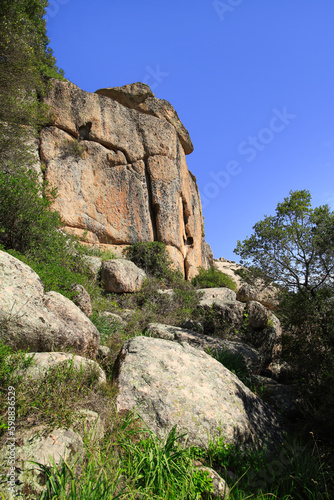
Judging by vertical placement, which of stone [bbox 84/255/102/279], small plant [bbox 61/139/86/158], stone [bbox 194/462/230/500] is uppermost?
small plant [bbox 61/139/86/158]

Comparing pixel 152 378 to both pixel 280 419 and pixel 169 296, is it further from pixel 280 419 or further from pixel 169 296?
pixel 169 296

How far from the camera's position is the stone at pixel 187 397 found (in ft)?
14.1

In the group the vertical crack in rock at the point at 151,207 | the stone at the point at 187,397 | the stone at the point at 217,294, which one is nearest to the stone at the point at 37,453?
the stone at the point at 187,397

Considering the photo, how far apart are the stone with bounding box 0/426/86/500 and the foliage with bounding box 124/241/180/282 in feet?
36.4

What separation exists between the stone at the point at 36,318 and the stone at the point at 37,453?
1393mm

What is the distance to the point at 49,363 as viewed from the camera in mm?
4035

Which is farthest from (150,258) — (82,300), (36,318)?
(36,318)

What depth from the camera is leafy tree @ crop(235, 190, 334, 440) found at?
5.92 metres

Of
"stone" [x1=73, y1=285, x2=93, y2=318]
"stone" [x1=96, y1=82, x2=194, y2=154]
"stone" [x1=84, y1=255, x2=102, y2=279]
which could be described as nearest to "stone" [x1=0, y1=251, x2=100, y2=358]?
"stone" [x1=73, y1=285, x2=93, y2=318]

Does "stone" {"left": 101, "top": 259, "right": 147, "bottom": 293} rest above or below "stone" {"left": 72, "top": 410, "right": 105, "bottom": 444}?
above

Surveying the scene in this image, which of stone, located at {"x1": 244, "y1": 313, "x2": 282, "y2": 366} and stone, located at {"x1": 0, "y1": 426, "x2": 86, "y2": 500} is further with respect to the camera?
stone, located at {"x1": 244, "y1": 313, "x2": 282, "y2": 366}

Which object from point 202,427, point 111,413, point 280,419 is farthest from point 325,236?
point 111,413

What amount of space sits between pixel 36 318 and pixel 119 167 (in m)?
12.4

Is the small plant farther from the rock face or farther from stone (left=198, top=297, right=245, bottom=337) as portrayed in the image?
stone (left=198, top=297, right=245, bottom=337)
